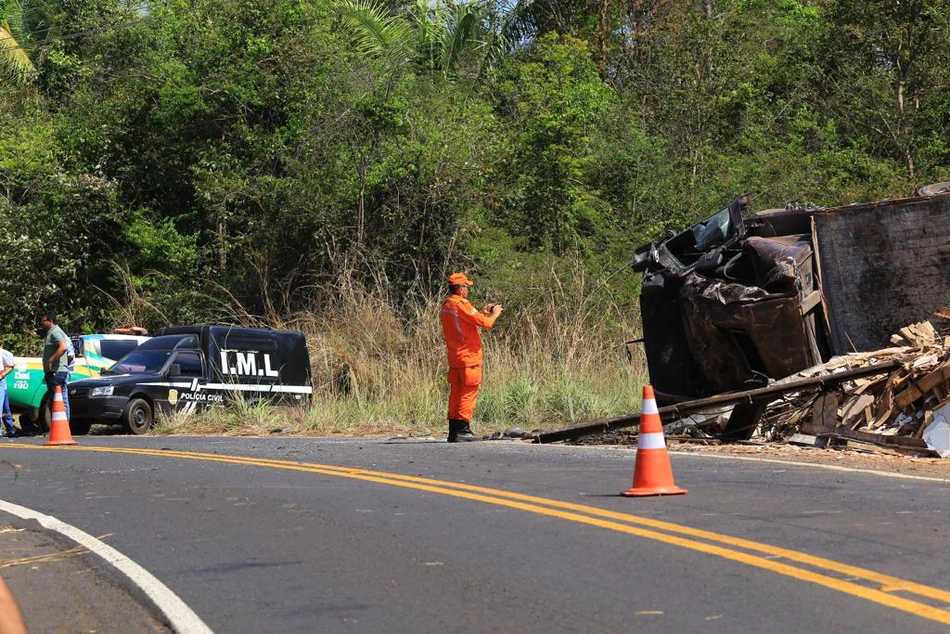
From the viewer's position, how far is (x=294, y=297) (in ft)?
91.7

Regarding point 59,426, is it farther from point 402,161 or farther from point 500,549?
point 402,161

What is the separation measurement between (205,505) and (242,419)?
9.56 metres

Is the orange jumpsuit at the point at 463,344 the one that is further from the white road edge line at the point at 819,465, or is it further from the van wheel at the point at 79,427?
the van wheel at the point at 79,427

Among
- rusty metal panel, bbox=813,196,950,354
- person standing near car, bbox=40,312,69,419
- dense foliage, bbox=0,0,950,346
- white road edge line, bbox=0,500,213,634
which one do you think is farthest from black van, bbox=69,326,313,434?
rusty metal panel, bbox=813,196,950,354

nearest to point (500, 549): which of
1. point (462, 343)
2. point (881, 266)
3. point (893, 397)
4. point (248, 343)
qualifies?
point (893, 397)

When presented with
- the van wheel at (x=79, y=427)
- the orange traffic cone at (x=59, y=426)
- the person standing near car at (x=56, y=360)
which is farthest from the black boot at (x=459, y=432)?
the van wheel at (x=79, y=427)

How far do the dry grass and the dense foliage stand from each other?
1932 mm

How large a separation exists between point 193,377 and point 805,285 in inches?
413

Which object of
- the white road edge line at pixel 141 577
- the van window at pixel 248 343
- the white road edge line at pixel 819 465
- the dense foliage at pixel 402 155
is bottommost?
the white road edge line at pixel 141 577

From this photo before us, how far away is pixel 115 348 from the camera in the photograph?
23.2 m

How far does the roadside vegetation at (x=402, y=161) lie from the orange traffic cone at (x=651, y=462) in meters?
14.6

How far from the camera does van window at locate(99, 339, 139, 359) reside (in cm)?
2300

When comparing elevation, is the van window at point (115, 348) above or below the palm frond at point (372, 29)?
below

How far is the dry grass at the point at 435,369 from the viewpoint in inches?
686
